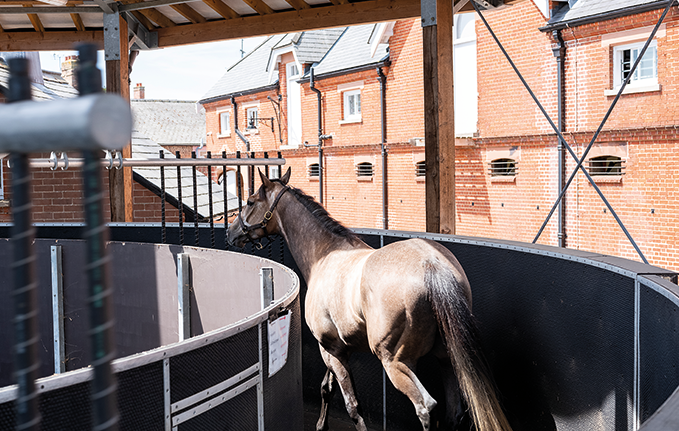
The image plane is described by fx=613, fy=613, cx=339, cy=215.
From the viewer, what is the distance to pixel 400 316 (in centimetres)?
388

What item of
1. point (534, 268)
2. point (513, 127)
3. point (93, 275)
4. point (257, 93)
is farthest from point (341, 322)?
point (257, 93)

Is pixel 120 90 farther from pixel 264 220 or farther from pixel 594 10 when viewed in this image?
pixel 594 10

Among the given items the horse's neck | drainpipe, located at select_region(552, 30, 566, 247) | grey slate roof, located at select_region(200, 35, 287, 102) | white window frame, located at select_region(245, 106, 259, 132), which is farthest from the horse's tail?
white window frame, located at select_region(245, 106, 259, 132)

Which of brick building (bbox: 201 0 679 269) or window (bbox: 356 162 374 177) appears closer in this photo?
brick building (bbox: 201 0 679 269)

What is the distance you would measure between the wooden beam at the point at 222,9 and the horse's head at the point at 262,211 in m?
2.74

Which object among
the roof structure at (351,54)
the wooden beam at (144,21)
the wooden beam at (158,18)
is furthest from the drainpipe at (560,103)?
the wooden beam at (144,21)

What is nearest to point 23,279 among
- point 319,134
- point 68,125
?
point 68,125

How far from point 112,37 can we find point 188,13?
1.03m

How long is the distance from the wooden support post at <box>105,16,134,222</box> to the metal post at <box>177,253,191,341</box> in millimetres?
2603

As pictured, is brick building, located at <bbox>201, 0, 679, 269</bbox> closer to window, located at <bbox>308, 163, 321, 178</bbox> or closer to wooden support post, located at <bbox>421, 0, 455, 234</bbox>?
window, located at <bbox>308, 163, 321, 178</bbox>

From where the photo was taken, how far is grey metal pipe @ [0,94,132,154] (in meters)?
0.79

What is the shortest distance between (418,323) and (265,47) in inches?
1106

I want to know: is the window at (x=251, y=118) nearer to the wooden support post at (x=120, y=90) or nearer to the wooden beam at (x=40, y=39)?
the wooden beam at (x=40, y=39)

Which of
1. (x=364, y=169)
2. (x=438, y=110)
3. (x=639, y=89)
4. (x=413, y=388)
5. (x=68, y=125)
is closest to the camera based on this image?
(x=68, y=125)
